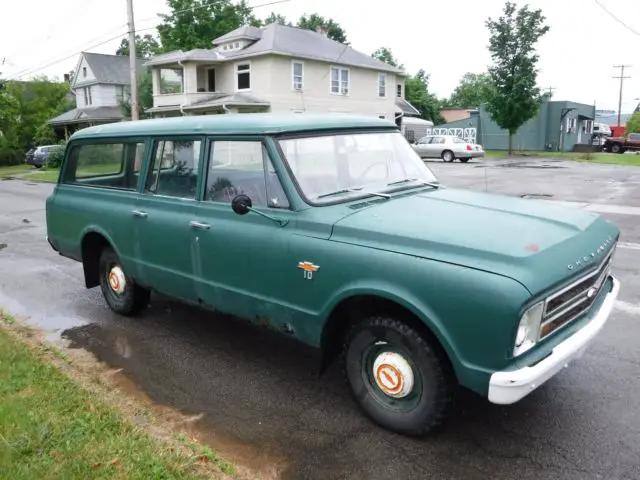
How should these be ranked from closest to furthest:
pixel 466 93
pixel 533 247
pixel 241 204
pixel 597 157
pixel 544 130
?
pixel 533 247 → pixel 241 204 → pixel 597 157 → pixel 544 130 → pixel 466 93

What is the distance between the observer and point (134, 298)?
5660mm

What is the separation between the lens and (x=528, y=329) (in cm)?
295

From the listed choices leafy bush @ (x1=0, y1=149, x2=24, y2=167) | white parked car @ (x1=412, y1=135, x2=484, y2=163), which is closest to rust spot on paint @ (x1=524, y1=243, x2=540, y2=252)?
white parked car @ (x1=412, y1=135, x2=484, y2=163)

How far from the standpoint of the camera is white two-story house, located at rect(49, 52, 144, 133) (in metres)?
44.3

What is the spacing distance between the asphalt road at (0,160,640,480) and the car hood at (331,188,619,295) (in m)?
1.06

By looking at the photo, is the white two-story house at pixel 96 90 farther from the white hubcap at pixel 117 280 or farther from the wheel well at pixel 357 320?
the wheel well at pixel 357 320

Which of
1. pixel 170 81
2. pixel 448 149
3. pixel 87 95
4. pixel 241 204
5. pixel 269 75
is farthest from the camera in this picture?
pixel 87 95

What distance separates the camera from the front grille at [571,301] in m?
3.06

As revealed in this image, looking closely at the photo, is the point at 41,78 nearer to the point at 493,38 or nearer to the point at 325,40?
the point at 325,40

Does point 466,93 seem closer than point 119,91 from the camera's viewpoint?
No

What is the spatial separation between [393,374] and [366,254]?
29.8 inches

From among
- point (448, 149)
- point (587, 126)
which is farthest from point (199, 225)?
point (587, 126)

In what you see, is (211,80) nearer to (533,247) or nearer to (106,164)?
(106,164)

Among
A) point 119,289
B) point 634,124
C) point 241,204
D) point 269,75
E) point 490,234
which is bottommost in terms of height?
point 119,289
